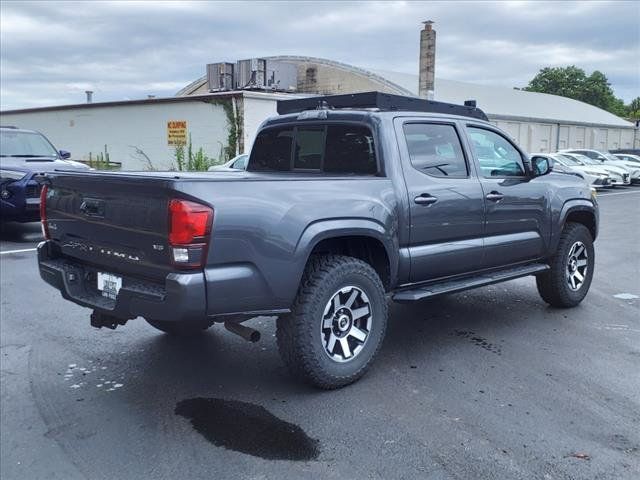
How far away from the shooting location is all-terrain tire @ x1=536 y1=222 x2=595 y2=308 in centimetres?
598

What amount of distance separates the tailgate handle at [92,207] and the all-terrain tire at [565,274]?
423cm

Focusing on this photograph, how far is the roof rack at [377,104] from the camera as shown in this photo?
4867 mm

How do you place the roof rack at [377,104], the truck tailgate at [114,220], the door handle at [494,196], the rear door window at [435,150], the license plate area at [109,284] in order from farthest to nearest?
the door handle at [494,196] → the roof rack at [377,104] → the rear door window at [435,150] → the license plate area at [109,284] → the truck tailgate at [114,220]

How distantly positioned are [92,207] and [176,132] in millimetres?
20539

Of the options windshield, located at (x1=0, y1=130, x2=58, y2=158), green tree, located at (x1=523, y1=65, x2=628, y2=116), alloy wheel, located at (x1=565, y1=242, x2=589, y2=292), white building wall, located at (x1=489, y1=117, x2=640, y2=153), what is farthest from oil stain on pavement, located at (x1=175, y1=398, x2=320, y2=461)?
green tree, located at (x1=523, y1=65, x2=628, y2=116)

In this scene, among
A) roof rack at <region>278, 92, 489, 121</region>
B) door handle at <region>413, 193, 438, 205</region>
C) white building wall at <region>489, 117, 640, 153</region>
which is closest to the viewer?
door handle at <region>413, 193, 438, 205</region>

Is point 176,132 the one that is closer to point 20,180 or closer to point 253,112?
point 253,112

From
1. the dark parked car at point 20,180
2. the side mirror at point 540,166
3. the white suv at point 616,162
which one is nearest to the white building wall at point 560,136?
the white suv at point 616,162

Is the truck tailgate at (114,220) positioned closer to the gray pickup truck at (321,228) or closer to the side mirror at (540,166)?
the gray pickup truck at (321,228)

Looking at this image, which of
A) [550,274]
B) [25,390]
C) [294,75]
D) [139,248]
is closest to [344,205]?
[139,248]

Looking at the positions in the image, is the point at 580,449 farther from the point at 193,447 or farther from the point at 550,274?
the point at 550,274

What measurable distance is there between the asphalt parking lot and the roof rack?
6.38ft

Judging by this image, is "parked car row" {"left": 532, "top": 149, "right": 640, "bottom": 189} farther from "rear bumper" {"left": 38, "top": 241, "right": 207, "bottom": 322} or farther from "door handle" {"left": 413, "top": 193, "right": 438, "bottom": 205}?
"rear bumper" {"left": 38, "top": 241, "right": 207, "bottom": 322}

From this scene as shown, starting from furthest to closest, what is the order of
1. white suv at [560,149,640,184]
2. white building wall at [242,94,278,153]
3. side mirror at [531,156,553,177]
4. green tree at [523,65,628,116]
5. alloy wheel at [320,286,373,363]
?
green tree at [523,65,628,116], white suv at [560,149,640,184], white building wall at [242,94,278,153], side mirror at [531,156,553,177], alloy wheel at [320,286,373,363]
